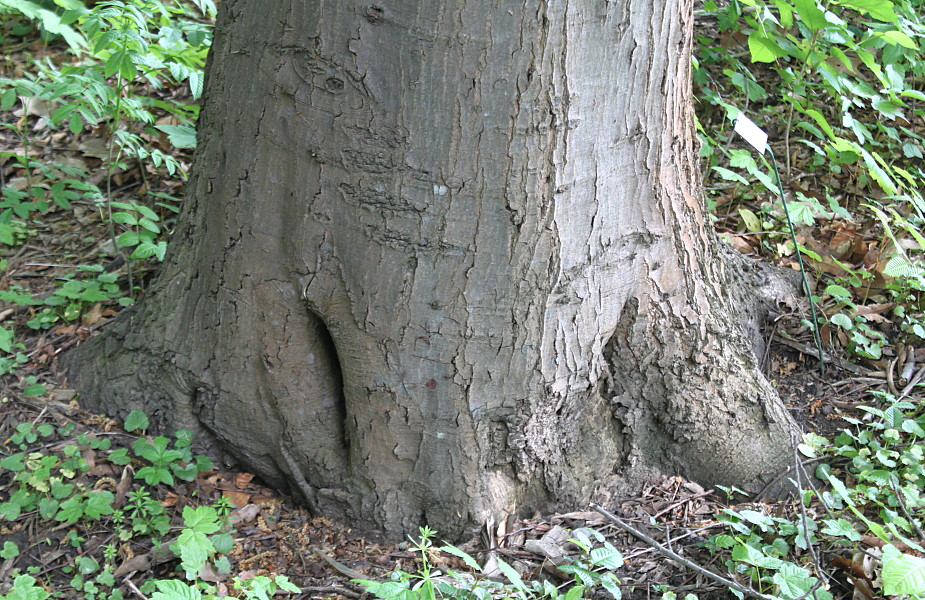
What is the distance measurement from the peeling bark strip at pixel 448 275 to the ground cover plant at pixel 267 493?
0.58 feet

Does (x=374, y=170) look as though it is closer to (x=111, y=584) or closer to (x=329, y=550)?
(x=329, y=550)

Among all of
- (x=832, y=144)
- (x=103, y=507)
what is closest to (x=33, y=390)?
(x=103, y=507)

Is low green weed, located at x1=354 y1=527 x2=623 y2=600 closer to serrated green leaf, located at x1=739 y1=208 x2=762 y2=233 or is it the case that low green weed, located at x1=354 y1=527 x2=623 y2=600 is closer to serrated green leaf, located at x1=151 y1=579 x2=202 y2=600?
serrated green leaf, located at x1=151 y1=579 x2=202 y2=600

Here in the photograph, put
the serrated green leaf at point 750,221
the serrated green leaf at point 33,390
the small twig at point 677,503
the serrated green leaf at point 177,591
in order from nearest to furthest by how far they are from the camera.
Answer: the serrated green leaf at point 177,591
the small twig at point 677,503
the serrated green leaf at point 33,390
the serrated green leaf at point 750,221

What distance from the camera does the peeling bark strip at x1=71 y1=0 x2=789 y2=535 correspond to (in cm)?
186

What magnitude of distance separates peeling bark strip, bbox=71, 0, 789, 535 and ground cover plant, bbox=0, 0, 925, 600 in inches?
6.9

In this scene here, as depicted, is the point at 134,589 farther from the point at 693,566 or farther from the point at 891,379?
the point at 891,379

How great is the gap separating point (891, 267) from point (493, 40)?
2.05 metres

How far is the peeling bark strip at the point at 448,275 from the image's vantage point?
1.86 meters

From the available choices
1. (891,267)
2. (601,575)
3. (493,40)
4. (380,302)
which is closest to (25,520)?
(380,302)

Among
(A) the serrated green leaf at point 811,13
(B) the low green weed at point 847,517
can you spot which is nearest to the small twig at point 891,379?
(B) the low green weed at point 847,517

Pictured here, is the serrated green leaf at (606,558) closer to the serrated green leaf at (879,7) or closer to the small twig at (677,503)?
the small twig at (677,503)

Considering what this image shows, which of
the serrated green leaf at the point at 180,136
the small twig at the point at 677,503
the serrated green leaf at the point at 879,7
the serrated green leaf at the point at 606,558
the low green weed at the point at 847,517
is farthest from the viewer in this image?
the serrated green leaf at the point at 180,136

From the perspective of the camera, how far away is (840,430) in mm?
2615
